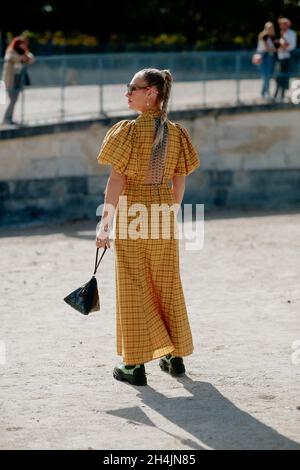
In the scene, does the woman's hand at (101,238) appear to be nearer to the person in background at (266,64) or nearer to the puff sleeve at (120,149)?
the puff sleeve at (120,149)

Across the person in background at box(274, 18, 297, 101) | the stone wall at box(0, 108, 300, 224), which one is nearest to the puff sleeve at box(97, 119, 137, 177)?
the stone wall at box(0, 108, 300, 224)

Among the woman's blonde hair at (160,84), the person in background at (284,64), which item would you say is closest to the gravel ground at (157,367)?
the woman's blonde hair at (160,84)

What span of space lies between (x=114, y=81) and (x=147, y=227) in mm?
10504

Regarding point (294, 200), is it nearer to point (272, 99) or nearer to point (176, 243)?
point (272, 99)

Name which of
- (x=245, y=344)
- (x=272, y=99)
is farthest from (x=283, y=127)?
(x=245, y=344)

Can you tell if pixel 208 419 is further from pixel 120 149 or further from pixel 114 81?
pixel 114 81

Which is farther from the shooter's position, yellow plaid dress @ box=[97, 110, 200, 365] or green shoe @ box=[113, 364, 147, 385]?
green shoe @ box=[113, 364, 147, 385]

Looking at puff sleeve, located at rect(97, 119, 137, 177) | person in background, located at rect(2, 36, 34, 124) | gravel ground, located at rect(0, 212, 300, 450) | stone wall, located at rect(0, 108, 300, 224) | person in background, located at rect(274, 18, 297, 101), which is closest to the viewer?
gravel ground, located at rect(0, 212, 300, 450)

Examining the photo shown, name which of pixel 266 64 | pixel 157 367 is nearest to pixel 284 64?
pixel 266 64

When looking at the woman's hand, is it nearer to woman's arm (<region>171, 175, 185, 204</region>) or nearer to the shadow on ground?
woman's arm (<region>171, 175, 185, 204</region>)

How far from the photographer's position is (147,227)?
7.90 meters

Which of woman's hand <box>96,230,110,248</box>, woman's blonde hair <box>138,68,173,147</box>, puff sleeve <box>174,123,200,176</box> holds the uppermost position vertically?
woman's blonde hair <box>138,68,173,147</box>

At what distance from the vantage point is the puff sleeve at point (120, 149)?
303 inches

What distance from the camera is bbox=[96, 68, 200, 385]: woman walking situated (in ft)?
25.5
